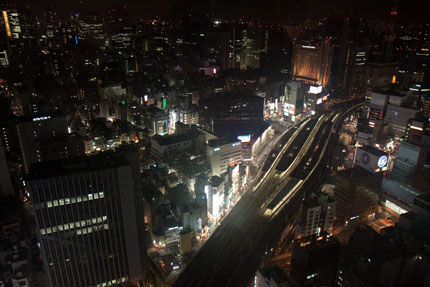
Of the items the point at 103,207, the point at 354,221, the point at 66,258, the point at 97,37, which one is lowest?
the point at 354,221

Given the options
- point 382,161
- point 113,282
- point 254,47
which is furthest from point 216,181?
point 254,47

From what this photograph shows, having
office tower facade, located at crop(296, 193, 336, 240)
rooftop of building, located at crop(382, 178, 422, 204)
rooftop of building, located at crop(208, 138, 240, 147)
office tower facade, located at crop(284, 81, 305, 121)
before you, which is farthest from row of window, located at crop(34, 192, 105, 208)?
office tower facade, located at crop(284, 81, 305, 121)

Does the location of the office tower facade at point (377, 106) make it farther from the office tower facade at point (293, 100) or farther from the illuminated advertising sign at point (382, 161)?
the illuminated advertising sign at point (382, 161)

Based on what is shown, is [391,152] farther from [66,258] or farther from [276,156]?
[66,258]

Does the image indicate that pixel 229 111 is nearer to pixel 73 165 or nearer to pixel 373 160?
pixel 373 160

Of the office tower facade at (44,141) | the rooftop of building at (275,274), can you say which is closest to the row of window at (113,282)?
the rooftop of building at (275,274)

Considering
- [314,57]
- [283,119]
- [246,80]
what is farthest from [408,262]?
[314,57]
